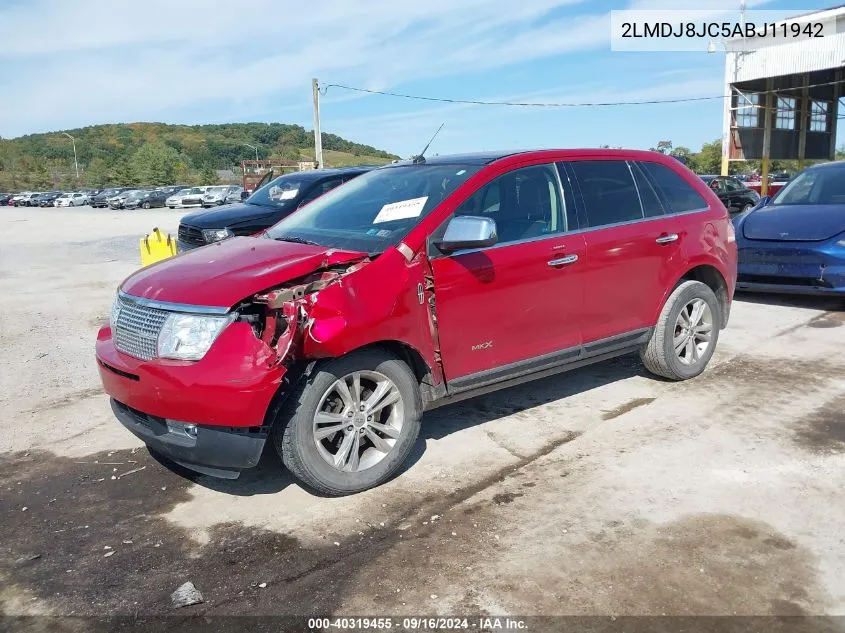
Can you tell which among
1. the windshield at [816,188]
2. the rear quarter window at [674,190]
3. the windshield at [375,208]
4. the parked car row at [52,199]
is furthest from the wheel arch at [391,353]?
the parked car row at [52,199]

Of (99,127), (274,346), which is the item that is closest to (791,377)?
(274,346)

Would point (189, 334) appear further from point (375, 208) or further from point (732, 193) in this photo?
point (732, 193)

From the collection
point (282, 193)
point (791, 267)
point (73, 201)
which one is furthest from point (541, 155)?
point (73, 201)

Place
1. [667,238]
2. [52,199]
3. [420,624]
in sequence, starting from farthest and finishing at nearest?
[52,199], [667,238], [420,624]

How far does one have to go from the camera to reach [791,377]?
5664mm

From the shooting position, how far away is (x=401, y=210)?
13.9ft

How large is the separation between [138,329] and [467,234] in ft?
5.89

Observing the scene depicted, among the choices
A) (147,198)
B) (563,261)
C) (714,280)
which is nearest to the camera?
(563,261)

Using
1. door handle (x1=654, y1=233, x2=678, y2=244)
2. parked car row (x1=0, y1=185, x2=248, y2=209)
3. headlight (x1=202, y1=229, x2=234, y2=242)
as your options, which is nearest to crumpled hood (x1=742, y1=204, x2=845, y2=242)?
door handle (x1=654, y1=233, x2=678, y2=244)

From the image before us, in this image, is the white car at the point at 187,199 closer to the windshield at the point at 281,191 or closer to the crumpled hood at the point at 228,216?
the windshield at the point at 281,191

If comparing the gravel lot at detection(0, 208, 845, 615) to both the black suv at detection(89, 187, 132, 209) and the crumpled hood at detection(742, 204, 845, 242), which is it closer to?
the crumpled hood at detection(742, 204, 845, 242)

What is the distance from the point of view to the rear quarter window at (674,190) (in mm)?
5387

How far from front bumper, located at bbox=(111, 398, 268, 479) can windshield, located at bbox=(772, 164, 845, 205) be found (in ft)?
25.5

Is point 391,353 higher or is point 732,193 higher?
point 391,353
